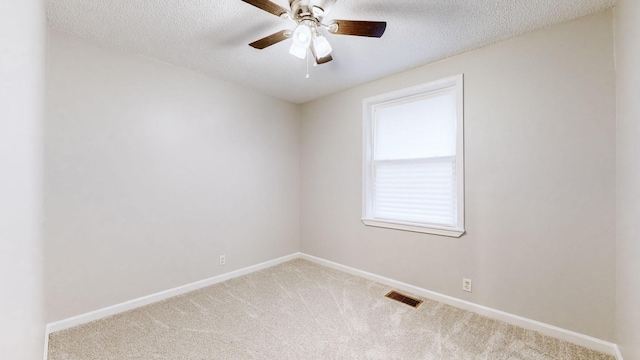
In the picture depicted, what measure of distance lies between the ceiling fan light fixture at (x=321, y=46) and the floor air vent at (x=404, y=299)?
2.45 meters

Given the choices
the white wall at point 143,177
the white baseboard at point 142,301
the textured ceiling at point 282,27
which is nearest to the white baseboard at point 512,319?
the white baseboard at point 142,301

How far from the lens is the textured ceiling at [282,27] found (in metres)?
1.88

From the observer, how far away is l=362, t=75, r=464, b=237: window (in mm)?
2662

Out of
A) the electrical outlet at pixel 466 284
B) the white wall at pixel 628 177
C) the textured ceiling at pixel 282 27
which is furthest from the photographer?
the electrical outlet at pixel 466 284

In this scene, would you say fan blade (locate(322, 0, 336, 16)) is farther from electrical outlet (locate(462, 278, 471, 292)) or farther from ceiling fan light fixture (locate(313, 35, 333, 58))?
electrical outlet (locate(462, 278, 471, 292))

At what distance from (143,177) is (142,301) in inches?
48.2

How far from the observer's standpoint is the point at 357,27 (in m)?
1.74

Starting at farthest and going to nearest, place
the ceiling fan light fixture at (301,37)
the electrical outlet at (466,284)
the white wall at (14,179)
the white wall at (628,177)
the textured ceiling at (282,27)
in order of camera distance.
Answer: the electrical outlet at (466,284)
the textured ceiling at (282,27)
the ceiling fan light fixture at (301,37)
the white wall at (628,177)
the white wall at (14,179)

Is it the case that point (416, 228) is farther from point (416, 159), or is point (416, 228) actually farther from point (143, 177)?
point (143, 177)

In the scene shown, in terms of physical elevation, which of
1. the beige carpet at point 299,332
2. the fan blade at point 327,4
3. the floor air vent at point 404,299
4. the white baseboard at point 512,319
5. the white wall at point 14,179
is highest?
the fan blade at point 327,4

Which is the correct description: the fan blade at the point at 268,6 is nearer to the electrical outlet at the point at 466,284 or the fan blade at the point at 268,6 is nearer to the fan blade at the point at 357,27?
the fan blade at the point at 357,27

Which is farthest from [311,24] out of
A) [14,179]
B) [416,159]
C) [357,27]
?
[416,159]

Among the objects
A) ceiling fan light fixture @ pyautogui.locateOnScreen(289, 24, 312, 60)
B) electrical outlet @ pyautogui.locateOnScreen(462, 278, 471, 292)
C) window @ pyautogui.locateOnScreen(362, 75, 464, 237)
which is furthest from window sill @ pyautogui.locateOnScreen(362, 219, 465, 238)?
ceiling fan light fixture @ pyautogui.locateOnScreen(289, 24, 312, 60)

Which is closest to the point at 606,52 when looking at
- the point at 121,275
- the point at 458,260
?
the point at 458,260
